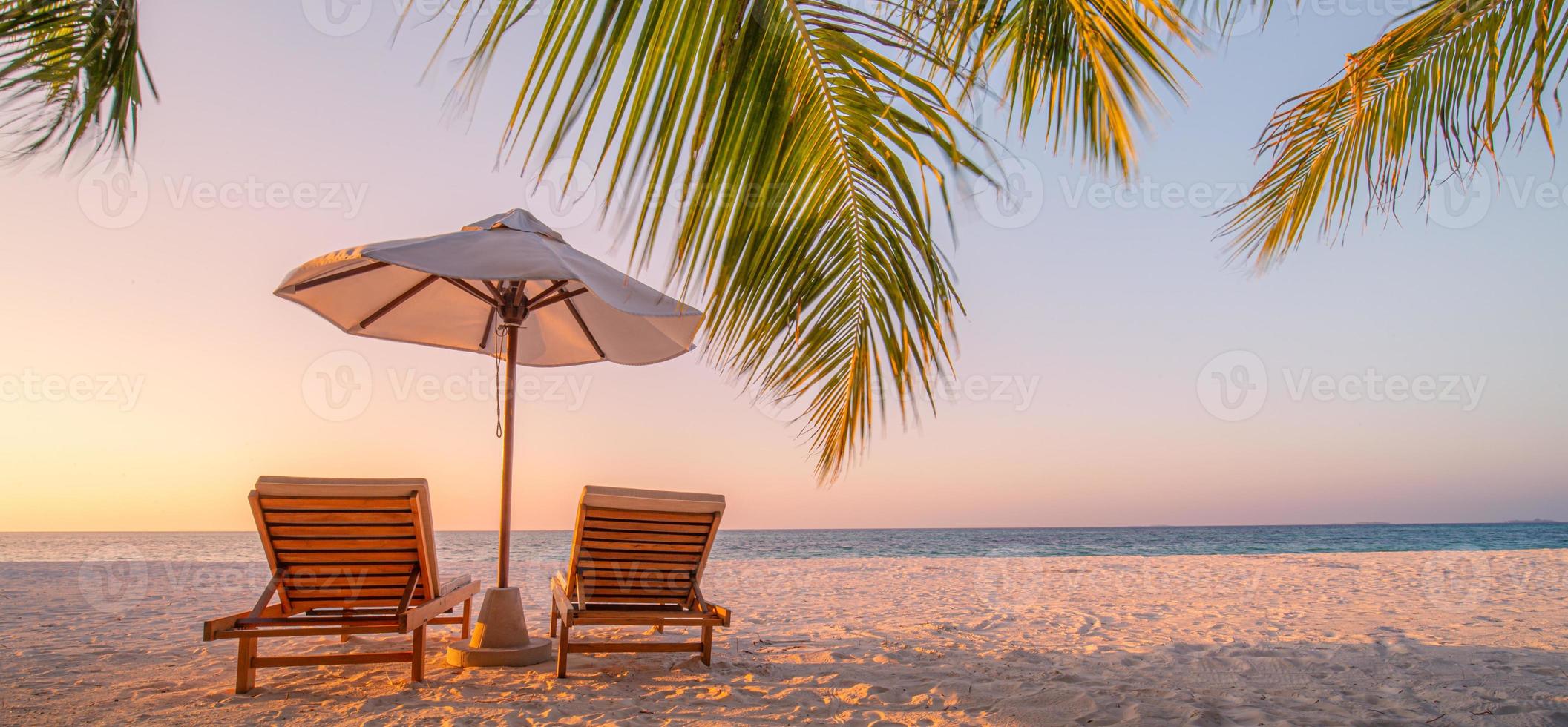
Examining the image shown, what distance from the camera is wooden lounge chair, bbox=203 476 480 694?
3078mm

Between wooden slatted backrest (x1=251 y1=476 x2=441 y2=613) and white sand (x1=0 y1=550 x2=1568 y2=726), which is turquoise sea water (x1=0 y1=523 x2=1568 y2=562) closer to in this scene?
white sand (x1=0 y1=550 x2=1568 y2=726)

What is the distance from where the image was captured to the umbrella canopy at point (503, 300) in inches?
119

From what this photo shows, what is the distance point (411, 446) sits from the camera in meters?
26.3

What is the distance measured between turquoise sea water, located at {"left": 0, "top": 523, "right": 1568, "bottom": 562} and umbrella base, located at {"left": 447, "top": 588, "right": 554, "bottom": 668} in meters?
17.4

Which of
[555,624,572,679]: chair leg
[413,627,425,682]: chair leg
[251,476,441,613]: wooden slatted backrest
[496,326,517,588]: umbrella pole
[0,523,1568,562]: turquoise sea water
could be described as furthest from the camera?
[0,523,1568,562]: turquoise sea water

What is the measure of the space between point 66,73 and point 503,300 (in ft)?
8.76

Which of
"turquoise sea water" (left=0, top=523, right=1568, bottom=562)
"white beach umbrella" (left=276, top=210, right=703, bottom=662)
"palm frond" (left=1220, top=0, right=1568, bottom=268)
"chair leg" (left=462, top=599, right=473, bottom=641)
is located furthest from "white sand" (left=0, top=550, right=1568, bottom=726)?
"turquoise sea water" (left=0, top=523, right=1568, bottom=562)

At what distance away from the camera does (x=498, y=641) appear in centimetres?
361

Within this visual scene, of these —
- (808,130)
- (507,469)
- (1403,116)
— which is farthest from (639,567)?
(1403,116)

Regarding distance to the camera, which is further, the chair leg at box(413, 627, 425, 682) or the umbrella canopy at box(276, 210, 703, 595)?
the chair leg at box(413, 627, 425, 682)

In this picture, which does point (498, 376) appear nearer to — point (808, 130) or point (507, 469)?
point (507, 469)


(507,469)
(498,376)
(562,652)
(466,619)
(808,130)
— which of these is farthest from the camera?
(498,376)

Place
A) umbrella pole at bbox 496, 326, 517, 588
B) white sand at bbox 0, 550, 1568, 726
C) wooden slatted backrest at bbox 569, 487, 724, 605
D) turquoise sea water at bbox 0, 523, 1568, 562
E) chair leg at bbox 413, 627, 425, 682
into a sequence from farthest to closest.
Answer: turquoise sea water at bbox 0, 523, 1568, 562 < umbrella pole at bbox 496, 326, 517, 588 < wooden slatted backrest at bbox 569, 487, 724, 605 < chair leg at bbox 413, 627, 425, 682 < white sand at bbox 0, 550, 1568, 726

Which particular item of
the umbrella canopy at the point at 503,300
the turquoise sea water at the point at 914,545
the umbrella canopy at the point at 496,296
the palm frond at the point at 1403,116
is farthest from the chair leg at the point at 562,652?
the turquoise sea water at the point at 914,545
